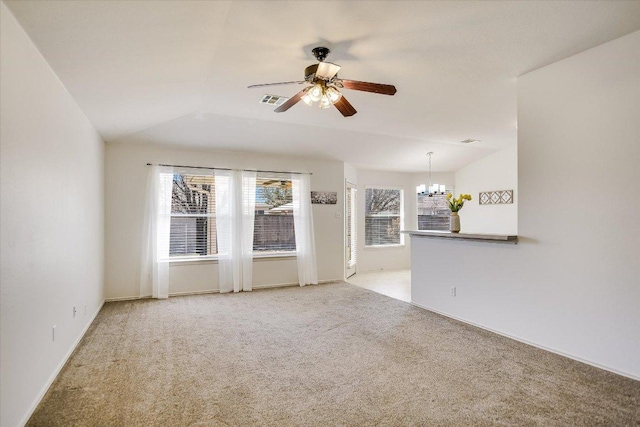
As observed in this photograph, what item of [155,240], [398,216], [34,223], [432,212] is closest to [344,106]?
[34,223]

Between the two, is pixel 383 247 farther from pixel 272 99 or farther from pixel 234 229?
pixel 272 99

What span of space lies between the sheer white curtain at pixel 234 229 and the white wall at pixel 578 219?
3.77 meters

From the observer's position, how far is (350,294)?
569 centimetres

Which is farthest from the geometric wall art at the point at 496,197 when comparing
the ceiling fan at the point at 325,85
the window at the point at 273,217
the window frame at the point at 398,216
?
the ceiling fan at the point at 325,85

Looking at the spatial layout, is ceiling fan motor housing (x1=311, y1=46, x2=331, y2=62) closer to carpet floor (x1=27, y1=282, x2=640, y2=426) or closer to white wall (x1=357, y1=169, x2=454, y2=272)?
carpet floor (x1=27, y1=282, x2=640, y2=426)

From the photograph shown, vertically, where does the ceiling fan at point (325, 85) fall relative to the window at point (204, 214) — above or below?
above

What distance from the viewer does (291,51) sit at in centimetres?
293

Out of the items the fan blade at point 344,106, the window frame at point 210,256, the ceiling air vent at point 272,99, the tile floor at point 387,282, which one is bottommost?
the tile floor at point 387,282

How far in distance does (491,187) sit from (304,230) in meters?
4.10

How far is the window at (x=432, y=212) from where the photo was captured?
8539 millimetres

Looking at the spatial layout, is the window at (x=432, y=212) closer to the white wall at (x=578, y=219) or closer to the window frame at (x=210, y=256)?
the window frame at (x=210, y=256)

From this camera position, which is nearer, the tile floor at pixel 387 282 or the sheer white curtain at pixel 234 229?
the tile floor at pixel 387 282

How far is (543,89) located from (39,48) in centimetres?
414

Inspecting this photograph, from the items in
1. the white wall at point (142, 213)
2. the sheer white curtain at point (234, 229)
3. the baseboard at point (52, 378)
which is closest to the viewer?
the baseboard at point (52, 378)
